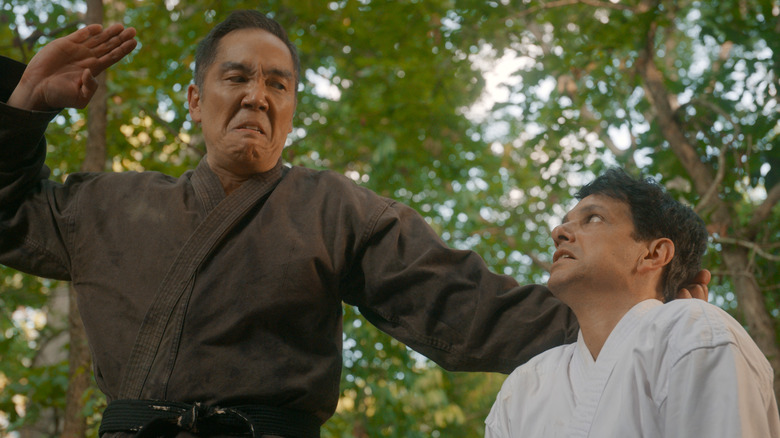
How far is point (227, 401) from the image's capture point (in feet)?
6.57


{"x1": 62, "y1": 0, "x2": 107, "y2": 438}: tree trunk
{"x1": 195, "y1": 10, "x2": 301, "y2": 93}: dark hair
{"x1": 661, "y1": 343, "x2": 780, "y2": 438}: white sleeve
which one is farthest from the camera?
{"x1": 62, "y1": 0, "x2": 107, "y2": 438}: tree trunk

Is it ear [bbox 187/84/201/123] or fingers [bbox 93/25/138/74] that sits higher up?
fingers [bbox 93/25/138/74]

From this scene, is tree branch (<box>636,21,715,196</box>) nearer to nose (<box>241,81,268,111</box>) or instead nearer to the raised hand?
nose (<box>241,81,268,111</box>)

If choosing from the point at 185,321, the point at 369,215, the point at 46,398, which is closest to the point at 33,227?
the point at 185,321

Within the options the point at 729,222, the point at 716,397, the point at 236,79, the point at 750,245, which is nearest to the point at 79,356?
the point at 236,79

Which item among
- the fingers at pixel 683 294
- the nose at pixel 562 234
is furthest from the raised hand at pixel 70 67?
the fingers at pixel 683 294

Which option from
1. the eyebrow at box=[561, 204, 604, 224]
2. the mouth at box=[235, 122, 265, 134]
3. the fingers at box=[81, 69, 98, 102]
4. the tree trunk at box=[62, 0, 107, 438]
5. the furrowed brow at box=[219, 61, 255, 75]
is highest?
the furrowed brow at box=[219, 61, 255, 75]

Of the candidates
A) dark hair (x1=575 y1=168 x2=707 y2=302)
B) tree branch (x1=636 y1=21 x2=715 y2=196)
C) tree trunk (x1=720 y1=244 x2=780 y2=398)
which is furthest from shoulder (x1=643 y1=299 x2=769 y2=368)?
tree branch (x1=636 y1=21 x2=715 y2=196)

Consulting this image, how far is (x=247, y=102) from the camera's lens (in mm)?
2262

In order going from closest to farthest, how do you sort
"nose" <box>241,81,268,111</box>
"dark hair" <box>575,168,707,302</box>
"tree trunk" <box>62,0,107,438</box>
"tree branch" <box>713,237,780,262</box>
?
1. "dark hair" <box>575,168,707,302</box>
2. "nose" <box>241,81,268,111</box>
3. "tree trunk" <box>62,0,107,438</box>
4. "tree branch" <box>713,237,780,262</box>

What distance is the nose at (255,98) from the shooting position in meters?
2.26

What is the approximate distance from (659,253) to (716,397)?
0.61 meters

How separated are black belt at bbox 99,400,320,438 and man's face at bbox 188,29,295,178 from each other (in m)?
0.71

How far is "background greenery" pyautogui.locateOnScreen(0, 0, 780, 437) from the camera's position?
4.67 meters
